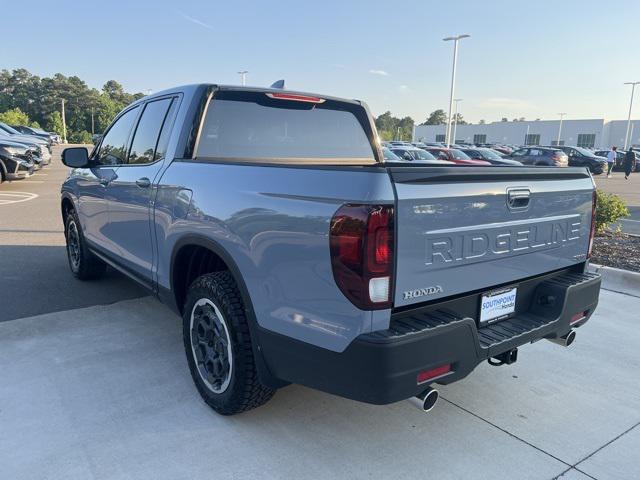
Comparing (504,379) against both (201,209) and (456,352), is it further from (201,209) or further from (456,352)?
(201,209)

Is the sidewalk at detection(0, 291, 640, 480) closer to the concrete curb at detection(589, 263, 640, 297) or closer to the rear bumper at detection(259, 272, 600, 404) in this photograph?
the rear bumper at detection(259, 272, 600, 404)

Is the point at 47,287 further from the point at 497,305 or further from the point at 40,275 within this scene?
the point at 497,305

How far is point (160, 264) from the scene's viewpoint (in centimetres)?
345

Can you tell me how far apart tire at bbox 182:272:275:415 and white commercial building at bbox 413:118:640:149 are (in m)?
83.0

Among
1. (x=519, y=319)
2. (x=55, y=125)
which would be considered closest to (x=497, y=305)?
(x=519, y=319)

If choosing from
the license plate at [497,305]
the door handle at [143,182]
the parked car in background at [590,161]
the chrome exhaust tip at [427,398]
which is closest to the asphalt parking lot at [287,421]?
the chrome exhaust tip at [427,398]

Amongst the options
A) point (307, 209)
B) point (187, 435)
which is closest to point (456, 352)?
point (307, 209)

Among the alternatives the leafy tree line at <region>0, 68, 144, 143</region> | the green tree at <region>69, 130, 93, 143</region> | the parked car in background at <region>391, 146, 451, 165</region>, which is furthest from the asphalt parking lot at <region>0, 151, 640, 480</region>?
the leafy tree line at <region>0, 68, 144, 143</region>

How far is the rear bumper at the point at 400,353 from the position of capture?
206 cm

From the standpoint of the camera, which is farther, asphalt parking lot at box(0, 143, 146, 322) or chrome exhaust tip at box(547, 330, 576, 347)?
asphalt parking lot at box(0, 143, 146, 322)

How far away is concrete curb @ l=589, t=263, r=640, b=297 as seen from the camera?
566 centimetres

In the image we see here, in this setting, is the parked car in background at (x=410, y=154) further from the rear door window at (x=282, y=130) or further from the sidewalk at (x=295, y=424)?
the sidewalk at (x=295, y=424)

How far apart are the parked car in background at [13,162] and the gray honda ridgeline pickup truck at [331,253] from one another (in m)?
11.9

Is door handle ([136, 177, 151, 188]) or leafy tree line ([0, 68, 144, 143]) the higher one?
leafy tree line ([0, 68, 144, 143])
